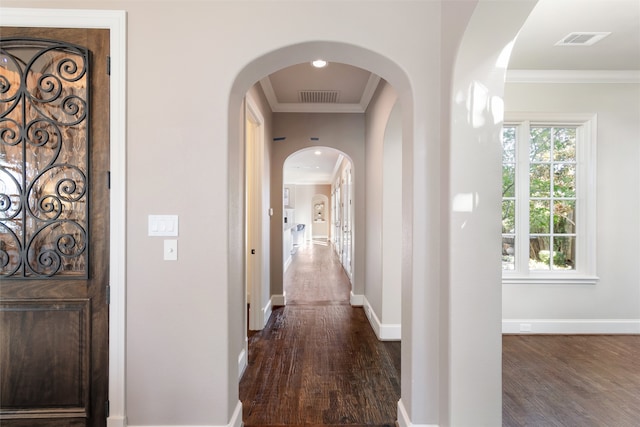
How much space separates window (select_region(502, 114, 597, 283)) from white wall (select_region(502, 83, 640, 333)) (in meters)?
0.11

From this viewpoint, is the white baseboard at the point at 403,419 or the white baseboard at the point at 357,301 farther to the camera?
the white baseboard at the point at 357,301

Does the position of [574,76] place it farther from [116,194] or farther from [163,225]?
[116,194]

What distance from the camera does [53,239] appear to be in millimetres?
1624

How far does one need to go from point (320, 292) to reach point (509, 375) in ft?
9.37

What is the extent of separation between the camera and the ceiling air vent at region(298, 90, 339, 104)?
3486 millimetres

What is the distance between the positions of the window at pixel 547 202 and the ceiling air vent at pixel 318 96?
78.9 inches

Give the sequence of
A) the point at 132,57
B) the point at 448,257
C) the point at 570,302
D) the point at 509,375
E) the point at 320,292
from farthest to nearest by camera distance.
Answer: the point at 320,292 < the point at 570,302 < the point at 509,375 < the point at 132,57 < the point at 448,257

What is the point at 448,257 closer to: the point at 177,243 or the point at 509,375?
the point at 177,243

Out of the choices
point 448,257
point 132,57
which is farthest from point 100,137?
point 448,257

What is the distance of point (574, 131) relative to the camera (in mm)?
3268

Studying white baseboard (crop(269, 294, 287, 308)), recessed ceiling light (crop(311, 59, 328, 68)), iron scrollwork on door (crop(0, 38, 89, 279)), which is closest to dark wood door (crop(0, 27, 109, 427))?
iron scrollwork on door (crop(0, 38, 89, 279))

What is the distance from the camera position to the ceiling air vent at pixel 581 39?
2.43m

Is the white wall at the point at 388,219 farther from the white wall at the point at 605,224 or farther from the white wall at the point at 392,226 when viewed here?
the white wall at the point at 605,224

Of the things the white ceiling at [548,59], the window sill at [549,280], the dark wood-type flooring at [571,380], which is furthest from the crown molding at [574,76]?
the dark wood-type flooring at [571,380]
